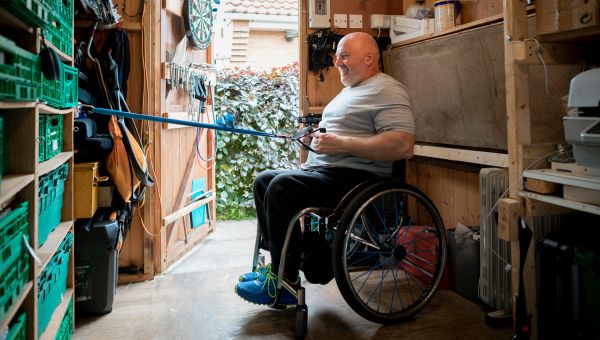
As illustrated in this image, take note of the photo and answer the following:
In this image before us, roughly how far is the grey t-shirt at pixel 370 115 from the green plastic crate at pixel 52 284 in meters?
1.14

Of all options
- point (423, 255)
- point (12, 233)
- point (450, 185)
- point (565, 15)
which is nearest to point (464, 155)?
point (450, 185)

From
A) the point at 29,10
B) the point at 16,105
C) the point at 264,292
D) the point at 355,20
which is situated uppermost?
the point at 355,20

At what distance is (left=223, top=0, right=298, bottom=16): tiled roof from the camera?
5.88 metres

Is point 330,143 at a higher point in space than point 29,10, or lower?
lower

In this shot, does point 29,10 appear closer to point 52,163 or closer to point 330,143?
point 52,163

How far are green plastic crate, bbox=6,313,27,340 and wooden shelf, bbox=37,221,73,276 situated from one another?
0.14 m

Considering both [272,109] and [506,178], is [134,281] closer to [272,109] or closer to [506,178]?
[506,178]

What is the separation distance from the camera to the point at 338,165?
2.08m

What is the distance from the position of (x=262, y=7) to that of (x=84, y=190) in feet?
15.5

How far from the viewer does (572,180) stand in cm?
140

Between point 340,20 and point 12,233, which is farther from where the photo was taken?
point 340,20

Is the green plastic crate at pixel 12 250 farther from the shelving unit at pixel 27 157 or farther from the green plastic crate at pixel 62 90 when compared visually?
the green plastic crate at pixel 62 90

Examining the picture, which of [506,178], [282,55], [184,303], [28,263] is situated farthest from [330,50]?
[282,55]

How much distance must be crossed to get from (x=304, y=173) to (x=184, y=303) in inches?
34.9
